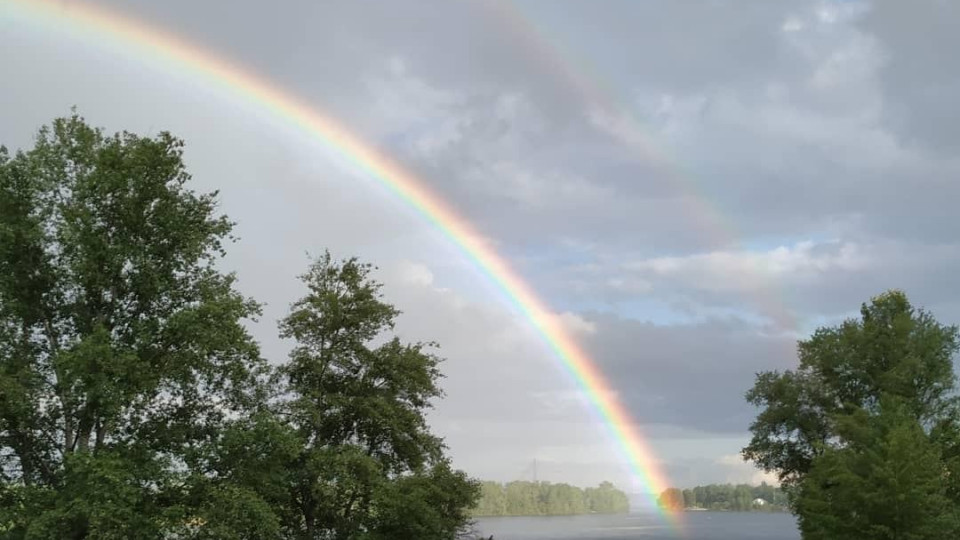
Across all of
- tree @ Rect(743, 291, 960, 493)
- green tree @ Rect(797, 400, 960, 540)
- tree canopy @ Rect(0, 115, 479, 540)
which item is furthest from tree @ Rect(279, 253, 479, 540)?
tree @ Rect(743, 291, 960, 493)

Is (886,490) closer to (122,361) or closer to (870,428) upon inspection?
(870,428)

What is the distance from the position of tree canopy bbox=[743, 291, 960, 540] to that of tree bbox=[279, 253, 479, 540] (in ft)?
55.2

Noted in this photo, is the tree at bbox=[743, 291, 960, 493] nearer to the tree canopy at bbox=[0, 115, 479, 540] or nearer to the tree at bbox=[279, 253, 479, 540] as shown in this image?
the tree at bbox=[279, 253, 479, 540]

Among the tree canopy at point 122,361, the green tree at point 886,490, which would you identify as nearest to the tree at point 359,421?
the tree canopy at point 122,361

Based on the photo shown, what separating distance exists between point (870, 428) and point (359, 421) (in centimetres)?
2336

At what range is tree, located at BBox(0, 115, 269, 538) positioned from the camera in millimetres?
22891

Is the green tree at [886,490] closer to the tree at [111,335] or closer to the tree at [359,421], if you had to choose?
the tree at [359,421]

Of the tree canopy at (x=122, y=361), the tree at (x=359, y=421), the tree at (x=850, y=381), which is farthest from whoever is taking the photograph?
the tree at (x=850, y=381)

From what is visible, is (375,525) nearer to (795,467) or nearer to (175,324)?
(175,324)

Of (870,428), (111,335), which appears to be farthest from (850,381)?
(111,335)

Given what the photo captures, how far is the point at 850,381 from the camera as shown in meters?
51.6

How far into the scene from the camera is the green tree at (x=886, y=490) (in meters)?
32.4

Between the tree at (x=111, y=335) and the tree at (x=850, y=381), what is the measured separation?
36938 millimetres

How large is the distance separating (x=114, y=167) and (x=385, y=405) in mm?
13990
